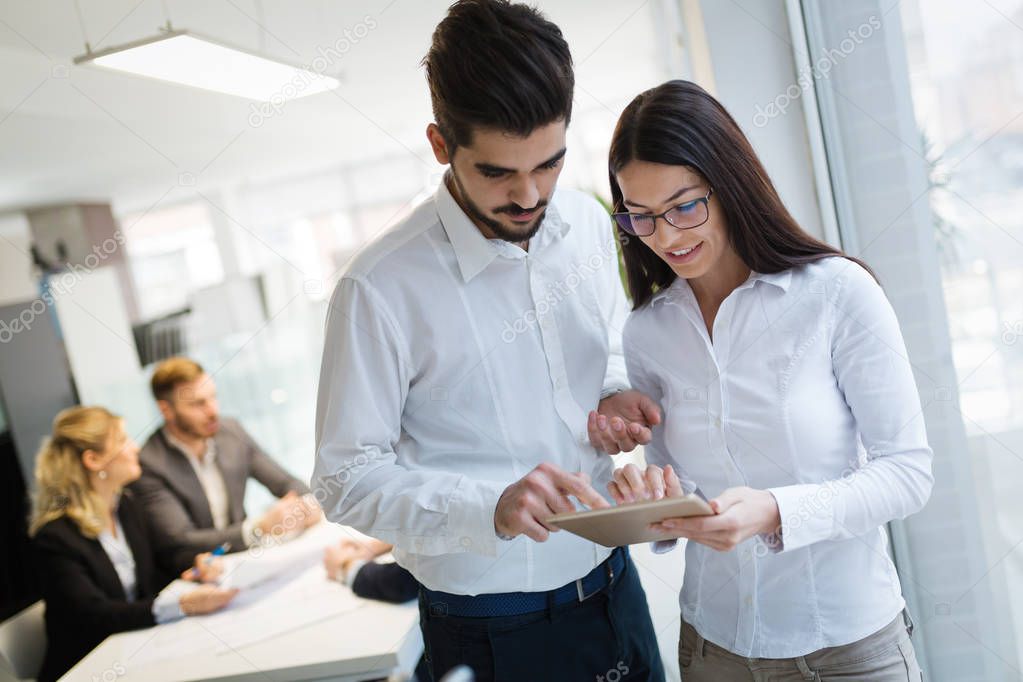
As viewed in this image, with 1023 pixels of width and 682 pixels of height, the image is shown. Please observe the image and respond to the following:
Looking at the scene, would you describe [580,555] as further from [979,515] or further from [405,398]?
[979,515]

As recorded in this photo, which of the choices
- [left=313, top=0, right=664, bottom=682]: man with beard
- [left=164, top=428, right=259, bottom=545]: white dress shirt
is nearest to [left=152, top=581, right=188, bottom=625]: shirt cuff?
[left=164, top=428, right=259, bottom=545]: white dress shirt

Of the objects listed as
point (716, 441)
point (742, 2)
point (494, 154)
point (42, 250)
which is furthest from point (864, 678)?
point (42, 250)

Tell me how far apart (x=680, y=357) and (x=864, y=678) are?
2.02 feet

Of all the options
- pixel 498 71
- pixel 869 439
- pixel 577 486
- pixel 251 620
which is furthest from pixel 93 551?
pixel 869 439

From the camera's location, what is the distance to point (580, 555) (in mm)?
1663

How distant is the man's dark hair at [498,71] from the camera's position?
143 cm

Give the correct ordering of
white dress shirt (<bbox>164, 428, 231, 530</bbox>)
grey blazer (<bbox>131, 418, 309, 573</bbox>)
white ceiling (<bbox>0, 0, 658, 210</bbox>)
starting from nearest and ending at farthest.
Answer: grey blazer (<bbox>131, 418, 309, 573</bbox>) → white ceiling (<bbox>0, 0, 658, 210</bbox>) → white dress shirt (<bbox>164, 428, 231, 530</bbox>)

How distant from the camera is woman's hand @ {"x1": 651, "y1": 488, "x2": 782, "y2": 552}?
1262 millimetres

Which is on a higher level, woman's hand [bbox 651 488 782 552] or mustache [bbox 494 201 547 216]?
mustache [bbox 494 201 547 216]

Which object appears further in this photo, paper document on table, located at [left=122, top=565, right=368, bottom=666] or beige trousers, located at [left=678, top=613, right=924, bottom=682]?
paper document on table, located at [left=122, top=565, right=368, bottom=666]

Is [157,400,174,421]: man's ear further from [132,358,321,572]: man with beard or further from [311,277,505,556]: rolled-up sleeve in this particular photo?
[311,277,505,556]: rolled-up sleeve

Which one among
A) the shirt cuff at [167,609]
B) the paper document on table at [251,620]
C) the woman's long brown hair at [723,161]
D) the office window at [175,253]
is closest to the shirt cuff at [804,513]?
the woman's long brown hair at [723,161]

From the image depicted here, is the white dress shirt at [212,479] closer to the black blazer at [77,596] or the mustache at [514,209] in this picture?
the black blazer at [77,596]

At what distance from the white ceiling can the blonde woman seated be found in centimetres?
185
